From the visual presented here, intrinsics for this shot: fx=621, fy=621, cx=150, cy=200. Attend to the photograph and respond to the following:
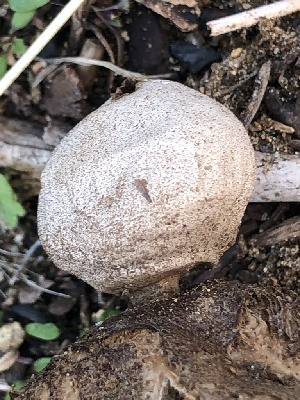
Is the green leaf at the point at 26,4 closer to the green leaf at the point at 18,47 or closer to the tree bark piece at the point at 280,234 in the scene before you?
the green leaf at the point at 18,47

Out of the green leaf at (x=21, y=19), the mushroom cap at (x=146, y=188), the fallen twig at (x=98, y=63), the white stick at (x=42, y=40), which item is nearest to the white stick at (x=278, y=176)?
the mushroom cap at (x=146, y=188)

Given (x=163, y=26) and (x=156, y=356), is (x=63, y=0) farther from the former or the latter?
(x=156, y=356)

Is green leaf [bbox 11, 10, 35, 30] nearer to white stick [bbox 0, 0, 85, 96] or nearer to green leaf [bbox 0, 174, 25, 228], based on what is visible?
white stick [bbox 0, 0, 85, 96]


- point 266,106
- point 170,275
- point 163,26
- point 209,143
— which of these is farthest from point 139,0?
point 170,275

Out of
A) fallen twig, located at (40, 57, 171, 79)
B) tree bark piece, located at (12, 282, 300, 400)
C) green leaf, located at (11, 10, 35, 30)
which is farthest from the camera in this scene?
fallen twig, located at (40, 57, 171, 79)

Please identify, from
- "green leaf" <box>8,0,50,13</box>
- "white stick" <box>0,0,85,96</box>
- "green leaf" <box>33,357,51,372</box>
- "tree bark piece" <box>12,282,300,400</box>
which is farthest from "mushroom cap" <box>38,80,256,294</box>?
"green leaf" <box>33,357,51,372</box>

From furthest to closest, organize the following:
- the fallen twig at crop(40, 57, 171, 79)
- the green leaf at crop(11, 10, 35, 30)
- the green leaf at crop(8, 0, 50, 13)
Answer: the fallen twig at crop(40, 57, 171, 79)
the green leaf at crop(11, 10, 35, 30)
the green leaf at crop(8, 0, 50, 13)

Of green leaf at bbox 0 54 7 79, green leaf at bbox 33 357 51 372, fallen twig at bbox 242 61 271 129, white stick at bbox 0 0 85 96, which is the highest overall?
white stick at bbox 0 0 85 96
